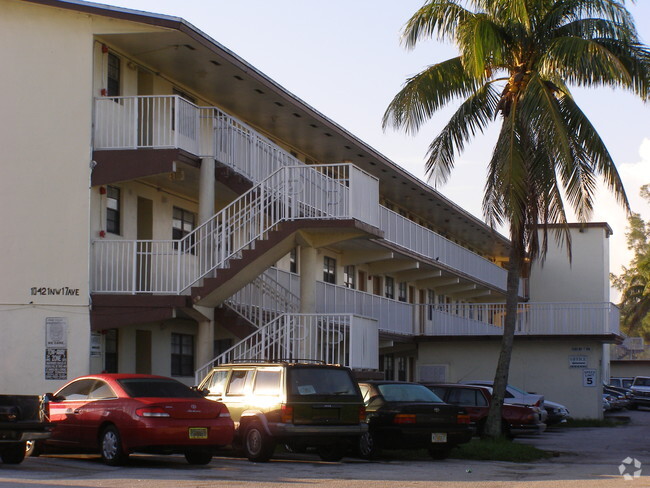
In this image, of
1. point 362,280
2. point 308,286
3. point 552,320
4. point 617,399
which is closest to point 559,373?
point 552,320

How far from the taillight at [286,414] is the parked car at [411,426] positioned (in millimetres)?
1836

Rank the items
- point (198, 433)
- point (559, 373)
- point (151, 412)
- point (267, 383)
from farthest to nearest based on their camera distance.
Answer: point (559, 373) → point (267, 383) → point (198, 433) → point (151, 412)

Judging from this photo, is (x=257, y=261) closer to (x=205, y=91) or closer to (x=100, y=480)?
(x=205, y=91)

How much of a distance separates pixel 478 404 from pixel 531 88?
818cm

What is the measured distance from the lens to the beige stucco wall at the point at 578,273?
55062 mm

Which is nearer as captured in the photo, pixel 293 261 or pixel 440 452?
pixel 440 452

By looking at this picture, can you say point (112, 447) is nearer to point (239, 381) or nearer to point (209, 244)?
point (239, 381)

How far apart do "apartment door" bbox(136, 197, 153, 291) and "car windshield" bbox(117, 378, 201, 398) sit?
4.95m

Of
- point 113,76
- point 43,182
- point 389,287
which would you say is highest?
point 113,76

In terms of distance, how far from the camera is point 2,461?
1497 cm

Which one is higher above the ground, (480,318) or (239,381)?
(480,318)

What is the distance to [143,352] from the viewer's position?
76.4 feet

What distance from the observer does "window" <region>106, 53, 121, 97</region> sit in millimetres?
22172

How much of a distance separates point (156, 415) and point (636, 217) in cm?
8120
